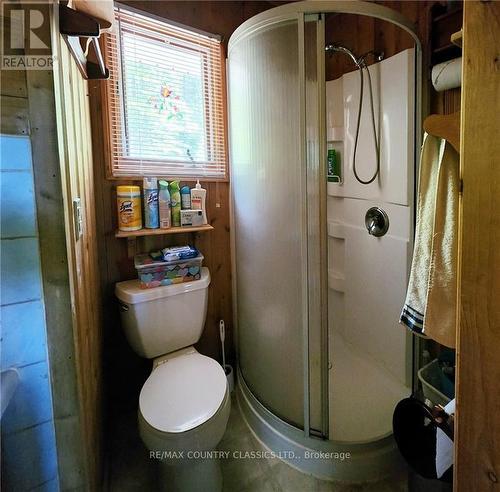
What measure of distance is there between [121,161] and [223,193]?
561 mm

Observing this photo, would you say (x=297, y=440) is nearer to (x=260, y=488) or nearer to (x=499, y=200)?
(x=260, y=488)

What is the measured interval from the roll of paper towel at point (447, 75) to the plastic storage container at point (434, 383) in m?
1.19

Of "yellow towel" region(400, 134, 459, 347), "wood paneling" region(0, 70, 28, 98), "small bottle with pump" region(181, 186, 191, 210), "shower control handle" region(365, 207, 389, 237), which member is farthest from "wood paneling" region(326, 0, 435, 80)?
"wood paneling" region(0, 70, 28, 98)

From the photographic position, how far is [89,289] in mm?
1234

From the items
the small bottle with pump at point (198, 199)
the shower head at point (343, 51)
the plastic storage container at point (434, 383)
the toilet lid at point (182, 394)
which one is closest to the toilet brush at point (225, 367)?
the toilet lid at point (182, 394)

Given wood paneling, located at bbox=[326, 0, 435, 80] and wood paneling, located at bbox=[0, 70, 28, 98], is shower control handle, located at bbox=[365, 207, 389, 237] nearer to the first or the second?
wood paneling, located at bbox=[326, 0, 435, 80]

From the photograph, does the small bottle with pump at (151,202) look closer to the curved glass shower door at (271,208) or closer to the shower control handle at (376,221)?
the curved glass shower door at (271,208)

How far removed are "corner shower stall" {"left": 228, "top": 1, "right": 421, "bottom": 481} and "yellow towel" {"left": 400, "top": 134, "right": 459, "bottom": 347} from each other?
13.8 inches

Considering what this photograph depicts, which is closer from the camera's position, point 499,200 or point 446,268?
point 499,200

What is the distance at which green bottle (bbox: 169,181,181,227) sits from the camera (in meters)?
1.64

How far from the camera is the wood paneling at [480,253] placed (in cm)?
58

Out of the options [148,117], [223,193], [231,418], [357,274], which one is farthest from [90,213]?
[357,274]

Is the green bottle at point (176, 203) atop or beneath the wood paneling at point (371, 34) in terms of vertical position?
beneath
